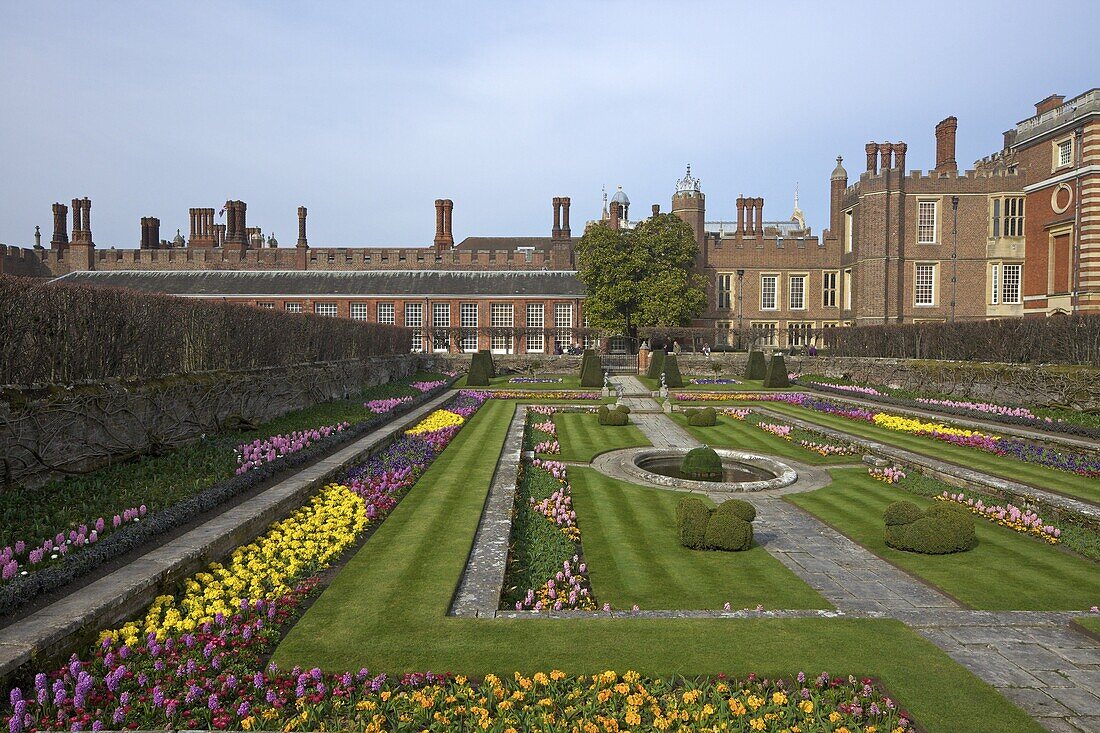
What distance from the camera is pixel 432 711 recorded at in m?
4.88

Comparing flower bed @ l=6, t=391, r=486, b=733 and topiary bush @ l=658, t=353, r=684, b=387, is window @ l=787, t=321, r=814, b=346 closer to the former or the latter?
topiary bush @ l=658, t=353, r=684, b=387

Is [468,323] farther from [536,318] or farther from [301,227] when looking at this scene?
[301,227]

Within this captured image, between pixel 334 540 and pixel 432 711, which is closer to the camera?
pixel 432 711

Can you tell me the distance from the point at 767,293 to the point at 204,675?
176 ft

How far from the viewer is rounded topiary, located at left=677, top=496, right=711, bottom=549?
9453mm

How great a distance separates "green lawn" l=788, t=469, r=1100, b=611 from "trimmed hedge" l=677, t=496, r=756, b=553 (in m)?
1.92

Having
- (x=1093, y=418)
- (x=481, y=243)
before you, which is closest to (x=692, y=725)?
(x=1093, y=418)

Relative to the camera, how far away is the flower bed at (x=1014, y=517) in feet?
32.1

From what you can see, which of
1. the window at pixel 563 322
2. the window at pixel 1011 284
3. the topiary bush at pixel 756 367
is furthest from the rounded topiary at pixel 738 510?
the window at pixel 1011 284

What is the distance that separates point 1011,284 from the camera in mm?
46844

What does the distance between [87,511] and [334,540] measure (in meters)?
3.09

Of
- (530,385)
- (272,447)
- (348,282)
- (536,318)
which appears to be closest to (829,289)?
(536,318)

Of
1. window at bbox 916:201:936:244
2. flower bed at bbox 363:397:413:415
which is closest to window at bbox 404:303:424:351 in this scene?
flower bed at bbox 363:397:413:415

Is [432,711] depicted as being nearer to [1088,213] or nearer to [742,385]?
[742,385]
